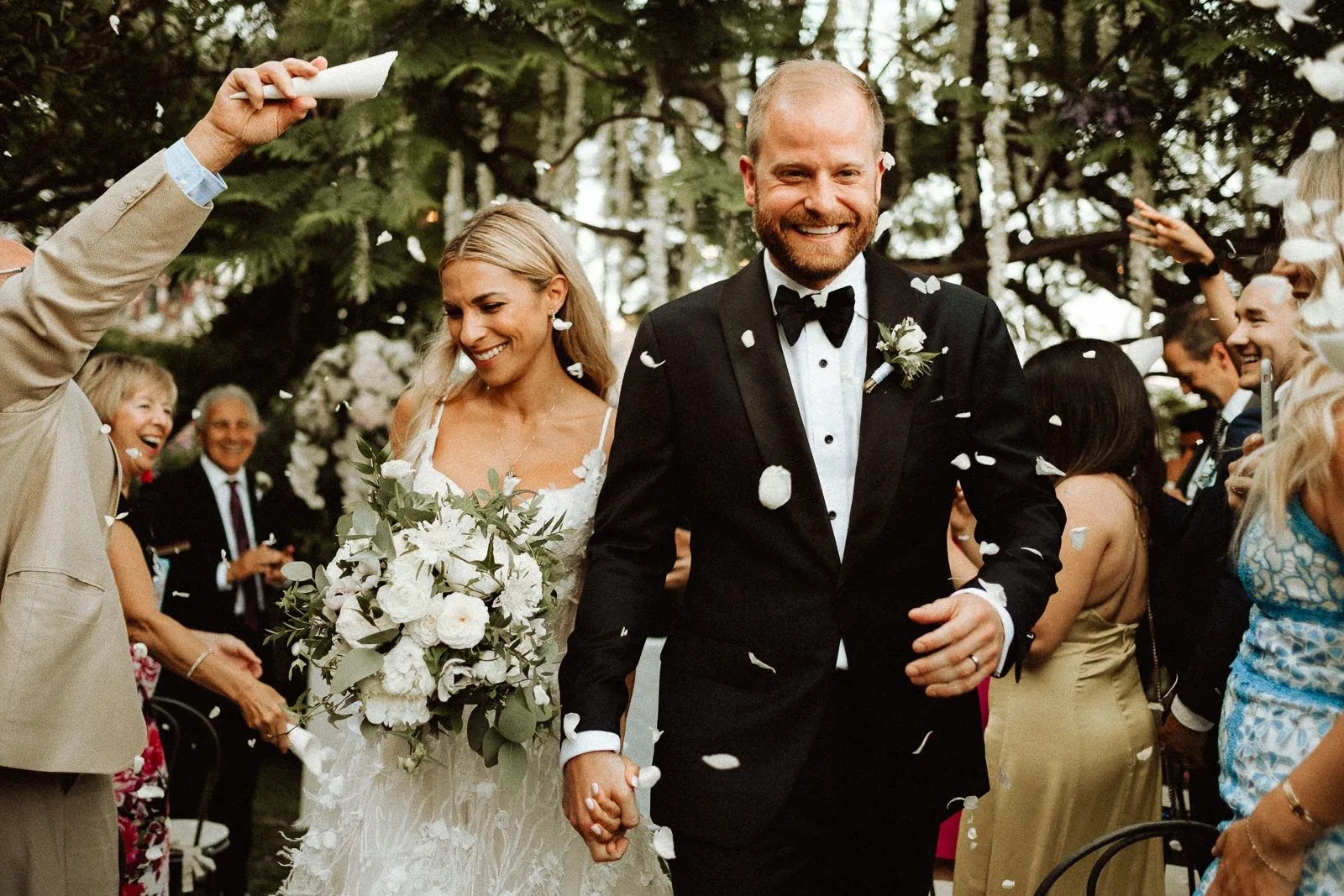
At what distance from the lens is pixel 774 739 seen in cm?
230

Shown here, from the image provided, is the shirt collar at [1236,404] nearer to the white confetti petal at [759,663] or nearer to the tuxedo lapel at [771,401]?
the tuxedo lapel at [771,401]

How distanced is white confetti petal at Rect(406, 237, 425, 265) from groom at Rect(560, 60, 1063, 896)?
2.99 meters

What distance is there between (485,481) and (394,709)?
74 centimetres

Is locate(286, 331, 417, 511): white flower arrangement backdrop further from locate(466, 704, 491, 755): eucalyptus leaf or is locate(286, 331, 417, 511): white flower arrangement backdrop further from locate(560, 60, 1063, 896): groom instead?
locate(560, 60, 1063, 896): groom

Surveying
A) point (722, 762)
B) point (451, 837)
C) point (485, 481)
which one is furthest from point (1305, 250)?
point (451, 837)

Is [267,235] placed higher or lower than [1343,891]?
higher

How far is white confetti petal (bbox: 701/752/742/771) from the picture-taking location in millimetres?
2301

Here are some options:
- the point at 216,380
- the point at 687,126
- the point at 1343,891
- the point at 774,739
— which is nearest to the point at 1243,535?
the point at 1343,891

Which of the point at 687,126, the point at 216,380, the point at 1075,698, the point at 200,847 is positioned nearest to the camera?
the point at 1075,698

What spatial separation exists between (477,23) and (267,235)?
45.7 inches

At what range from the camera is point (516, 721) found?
2703 mm

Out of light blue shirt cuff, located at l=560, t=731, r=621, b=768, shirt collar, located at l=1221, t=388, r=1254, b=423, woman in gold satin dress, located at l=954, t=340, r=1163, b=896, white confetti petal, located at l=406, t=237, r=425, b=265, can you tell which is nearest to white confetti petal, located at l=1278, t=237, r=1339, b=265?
A: light blue shirt cuff, located at l=560, t=731, r=621, b=768

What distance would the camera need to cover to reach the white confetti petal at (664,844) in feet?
7.59

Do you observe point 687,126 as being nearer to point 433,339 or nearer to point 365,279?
point 365,279
